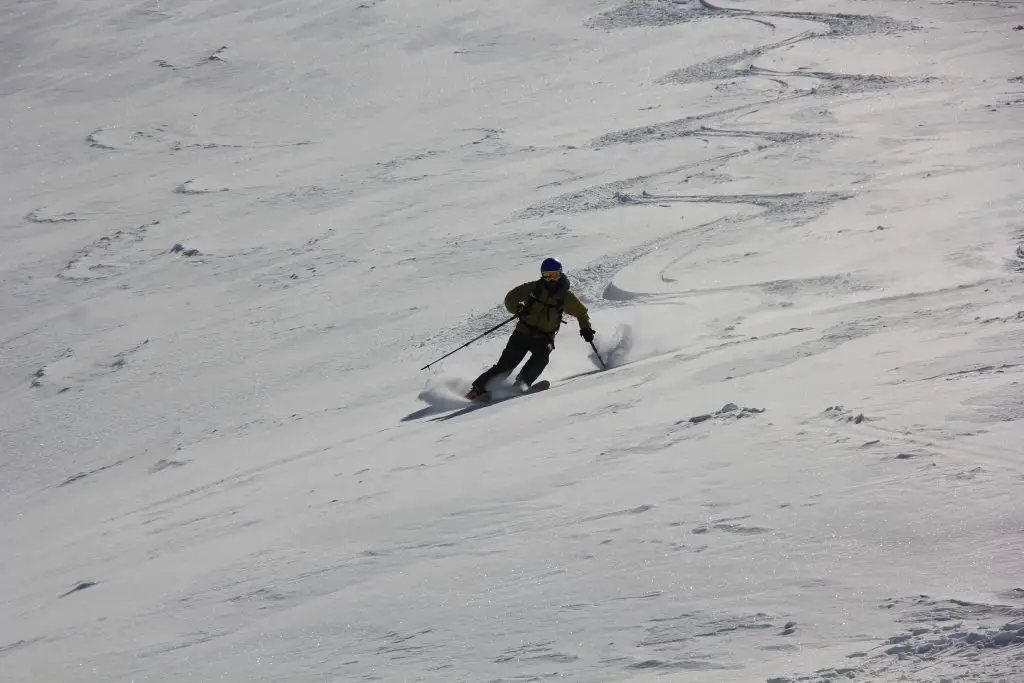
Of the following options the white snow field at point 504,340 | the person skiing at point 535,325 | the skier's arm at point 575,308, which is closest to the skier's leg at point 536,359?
the person skiing at point 535,325

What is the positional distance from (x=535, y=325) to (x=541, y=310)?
0.14m

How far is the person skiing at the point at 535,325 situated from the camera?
8.73m

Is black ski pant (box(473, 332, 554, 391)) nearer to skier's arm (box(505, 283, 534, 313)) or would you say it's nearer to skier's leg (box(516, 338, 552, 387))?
skier's leg (box(516, 338, 552, 387))

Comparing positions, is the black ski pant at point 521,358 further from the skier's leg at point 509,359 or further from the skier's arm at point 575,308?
the skier's arm at point 575,308

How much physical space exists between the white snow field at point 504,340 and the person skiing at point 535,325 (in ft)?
1.73

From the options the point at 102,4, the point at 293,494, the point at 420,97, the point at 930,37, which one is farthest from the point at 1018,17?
the point at 102,4

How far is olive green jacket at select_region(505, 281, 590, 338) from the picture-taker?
8.77m

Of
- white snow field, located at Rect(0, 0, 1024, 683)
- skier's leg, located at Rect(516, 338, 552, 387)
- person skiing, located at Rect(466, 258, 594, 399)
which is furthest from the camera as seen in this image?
skier's leg, located at Rect(516, 338, 552, 387)

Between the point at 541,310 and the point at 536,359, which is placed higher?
the point at 541,310

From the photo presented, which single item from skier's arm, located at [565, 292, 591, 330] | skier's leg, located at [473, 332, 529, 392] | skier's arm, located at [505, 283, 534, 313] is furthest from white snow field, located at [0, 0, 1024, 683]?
skier's arm, located at [505, 283, 534, 313]

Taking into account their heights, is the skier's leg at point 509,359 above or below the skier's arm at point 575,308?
below

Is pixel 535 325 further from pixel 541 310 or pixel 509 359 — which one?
pixel 509 359

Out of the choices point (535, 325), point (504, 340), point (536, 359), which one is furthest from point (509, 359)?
point (504, 340)

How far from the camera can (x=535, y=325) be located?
29.0 feet
